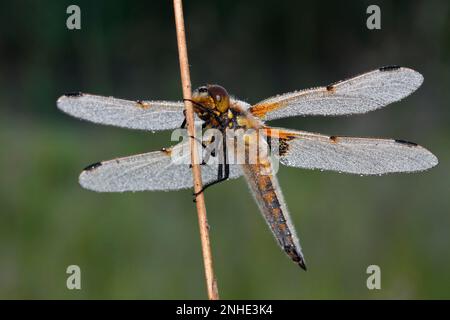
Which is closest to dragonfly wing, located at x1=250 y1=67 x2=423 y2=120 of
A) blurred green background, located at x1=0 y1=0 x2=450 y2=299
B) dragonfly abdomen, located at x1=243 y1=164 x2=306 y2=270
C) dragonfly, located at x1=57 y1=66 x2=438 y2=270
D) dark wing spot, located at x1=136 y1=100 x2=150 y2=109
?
dragonfly, located at x1=57 y1=66 x2=438 y2=270

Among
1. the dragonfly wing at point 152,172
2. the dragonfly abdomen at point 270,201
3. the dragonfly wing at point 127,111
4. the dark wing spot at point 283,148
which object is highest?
the dragonfly wing at point 127,111

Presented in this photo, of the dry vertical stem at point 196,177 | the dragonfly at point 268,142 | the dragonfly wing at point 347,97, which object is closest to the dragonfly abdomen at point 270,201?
the dragonfly at point 268,142

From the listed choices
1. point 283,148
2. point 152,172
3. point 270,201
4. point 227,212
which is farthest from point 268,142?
point 227,212

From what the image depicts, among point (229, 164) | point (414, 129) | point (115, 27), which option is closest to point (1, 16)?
point (115, 27)

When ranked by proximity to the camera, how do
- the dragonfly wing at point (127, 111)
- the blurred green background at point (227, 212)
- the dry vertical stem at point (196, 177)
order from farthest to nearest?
the blurred green background at point (227, 212) < the dragonfly wing at point (127, 111) < the dry vertical stem at point (196, 177)

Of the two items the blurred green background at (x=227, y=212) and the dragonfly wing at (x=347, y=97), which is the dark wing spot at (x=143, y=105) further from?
the blurred green background at (x=227, y=212)

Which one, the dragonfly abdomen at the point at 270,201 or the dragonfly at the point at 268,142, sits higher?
the dragonfly at the point at 268,142

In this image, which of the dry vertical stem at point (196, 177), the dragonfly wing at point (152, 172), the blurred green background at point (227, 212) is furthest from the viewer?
the blurred green background at point (227, 212)

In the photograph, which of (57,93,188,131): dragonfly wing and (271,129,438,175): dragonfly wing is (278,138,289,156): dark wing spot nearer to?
(271,129,438,175): dragonfly wing

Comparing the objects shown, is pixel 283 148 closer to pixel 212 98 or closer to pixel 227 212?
pixel 212 98
